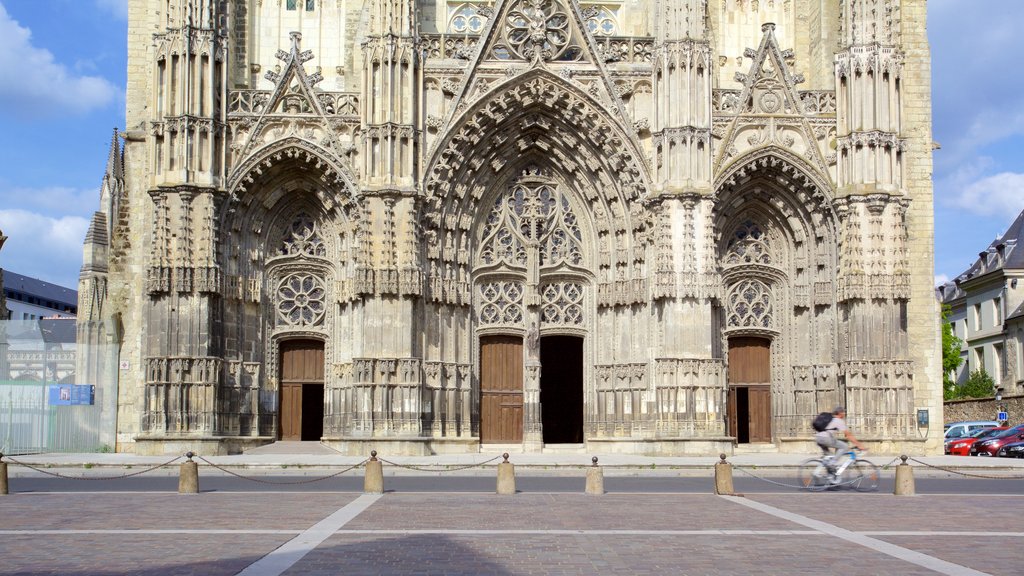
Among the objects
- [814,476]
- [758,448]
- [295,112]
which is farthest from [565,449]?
[814,476]

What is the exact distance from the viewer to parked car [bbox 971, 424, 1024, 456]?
3531 centimetres

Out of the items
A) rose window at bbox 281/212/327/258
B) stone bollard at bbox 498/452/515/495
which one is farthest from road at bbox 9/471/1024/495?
rose window at bbox 281/212/327/258

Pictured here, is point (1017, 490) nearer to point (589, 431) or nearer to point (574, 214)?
point (589, 431)

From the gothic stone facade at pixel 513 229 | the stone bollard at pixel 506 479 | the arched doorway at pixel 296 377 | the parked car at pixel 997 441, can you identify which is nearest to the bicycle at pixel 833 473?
the stone bollard at pixel 506 479

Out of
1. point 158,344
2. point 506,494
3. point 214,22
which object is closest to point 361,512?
point 506,494

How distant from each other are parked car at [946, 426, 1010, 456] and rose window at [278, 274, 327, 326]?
824 inches

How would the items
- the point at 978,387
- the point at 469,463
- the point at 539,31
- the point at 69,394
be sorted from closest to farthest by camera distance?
the point at 469,463, the point at 69,394, the point at 539,31, the point at 978,387

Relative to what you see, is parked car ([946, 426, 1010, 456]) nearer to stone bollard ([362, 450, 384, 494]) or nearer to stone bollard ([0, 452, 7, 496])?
stone bollard ([362, 450, 384, 494])

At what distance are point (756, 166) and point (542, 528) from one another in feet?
63.1

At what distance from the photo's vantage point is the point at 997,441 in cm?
3562

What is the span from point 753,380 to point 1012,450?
8.77 m

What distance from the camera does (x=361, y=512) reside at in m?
15.4

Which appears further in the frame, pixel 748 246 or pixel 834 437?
pixel 748 246

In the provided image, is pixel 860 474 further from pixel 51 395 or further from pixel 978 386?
pixel 978 386
